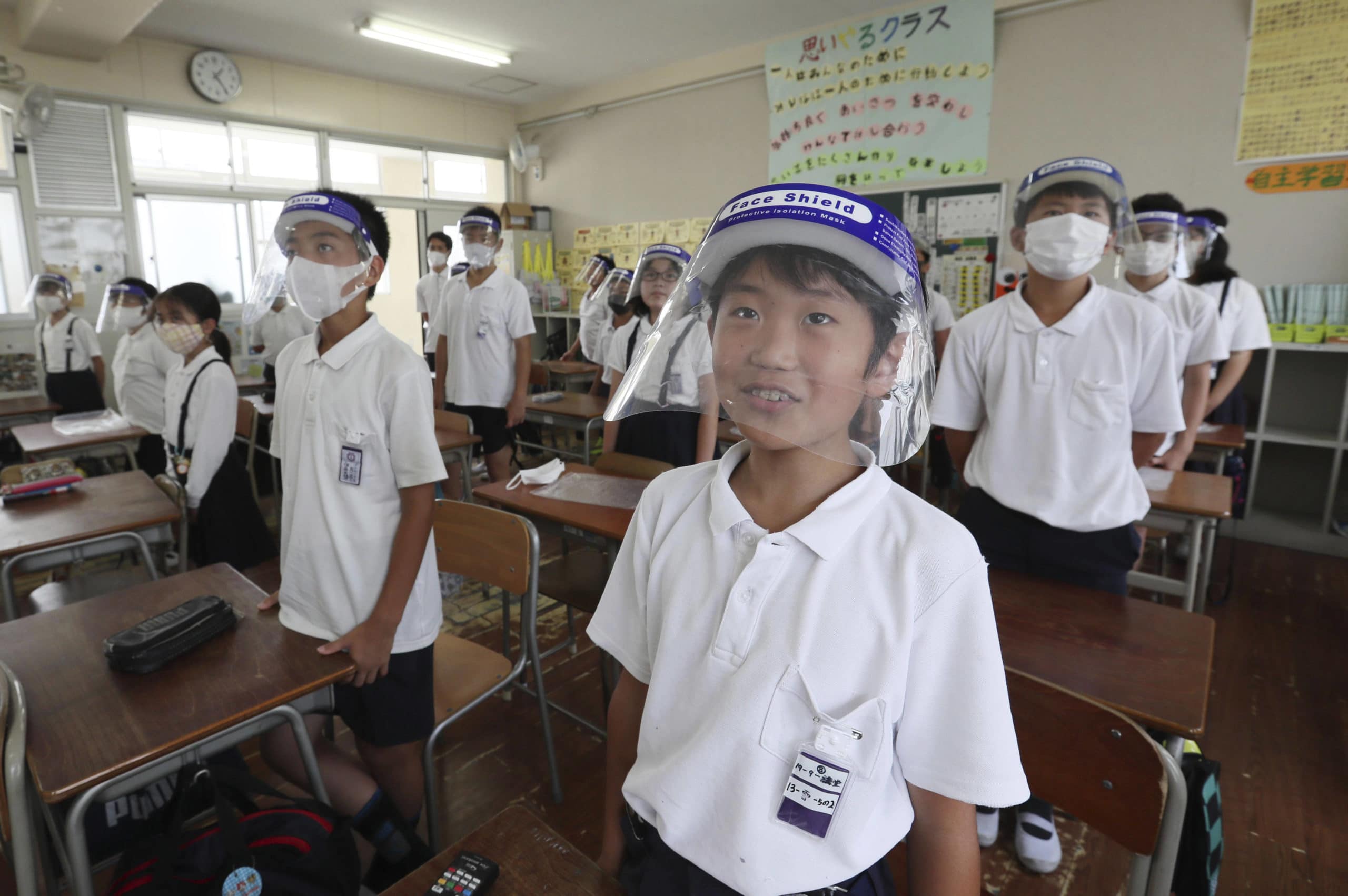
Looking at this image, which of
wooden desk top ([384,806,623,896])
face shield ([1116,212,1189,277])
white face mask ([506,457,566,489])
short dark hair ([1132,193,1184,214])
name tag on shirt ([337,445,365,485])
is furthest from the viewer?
short dark hair ([1132,193,1184,214])

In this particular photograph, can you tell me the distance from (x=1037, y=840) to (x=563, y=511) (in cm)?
145

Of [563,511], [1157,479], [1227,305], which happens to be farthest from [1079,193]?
[1227,305]

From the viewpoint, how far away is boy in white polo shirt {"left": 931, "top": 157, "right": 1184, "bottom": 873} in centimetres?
156

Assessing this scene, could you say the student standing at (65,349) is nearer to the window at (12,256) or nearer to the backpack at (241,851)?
the window at (12,256)

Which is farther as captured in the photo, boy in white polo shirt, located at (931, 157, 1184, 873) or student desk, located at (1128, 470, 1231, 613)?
student desk, located at (1128, 470, 1231, 613)

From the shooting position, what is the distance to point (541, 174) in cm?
764

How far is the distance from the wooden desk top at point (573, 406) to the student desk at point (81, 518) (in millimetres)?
1800

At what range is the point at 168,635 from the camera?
119 cm

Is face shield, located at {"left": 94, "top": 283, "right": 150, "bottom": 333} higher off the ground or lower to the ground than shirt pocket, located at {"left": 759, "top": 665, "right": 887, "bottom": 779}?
higher

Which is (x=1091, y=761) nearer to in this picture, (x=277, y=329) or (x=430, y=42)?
(x=430, y=42)

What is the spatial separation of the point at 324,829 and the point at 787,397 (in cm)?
93

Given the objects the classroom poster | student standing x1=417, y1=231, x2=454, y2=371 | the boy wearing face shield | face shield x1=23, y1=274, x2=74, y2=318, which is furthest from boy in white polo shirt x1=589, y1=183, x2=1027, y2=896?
face shield x1=23, y1=274, x2=74, y2=318

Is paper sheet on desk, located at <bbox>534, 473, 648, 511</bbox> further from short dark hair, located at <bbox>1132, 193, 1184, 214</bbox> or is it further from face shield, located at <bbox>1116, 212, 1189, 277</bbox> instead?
short dark hair, located at <bbox>1132, 193, 1184, 214</bbox>

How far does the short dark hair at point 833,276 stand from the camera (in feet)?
2.08
